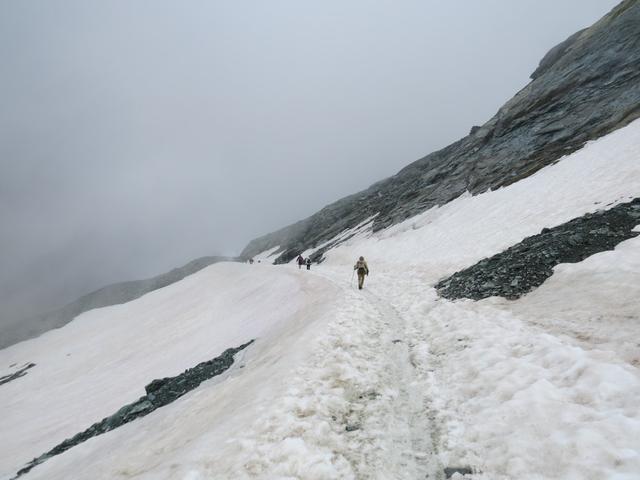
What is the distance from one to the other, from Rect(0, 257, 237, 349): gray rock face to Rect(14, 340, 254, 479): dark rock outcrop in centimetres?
15410

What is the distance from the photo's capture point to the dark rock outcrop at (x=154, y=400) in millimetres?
15570

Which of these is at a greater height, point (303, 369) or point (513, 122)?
point (513, 122)

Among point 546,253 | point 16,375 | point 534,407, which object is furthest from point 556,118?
point 16,375

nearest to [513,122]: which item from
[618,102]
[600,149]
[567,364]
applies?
[618,102]

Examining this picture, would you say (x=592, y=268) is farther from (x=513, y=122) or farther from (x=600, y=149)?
(x=513, y=122)

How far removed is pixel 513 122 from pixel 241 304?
45823mm

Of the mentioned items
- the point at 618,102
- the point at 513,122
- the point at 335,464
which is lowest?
the point at 335,464

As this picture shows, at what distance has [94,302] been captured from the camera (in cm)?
19738

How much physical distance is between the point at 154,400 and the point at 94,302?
22083 centimetres

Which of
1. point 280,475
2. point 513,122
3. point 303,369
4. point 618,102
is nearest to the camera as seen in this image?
point 280,475

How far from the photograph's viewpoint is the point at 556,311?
386 inches

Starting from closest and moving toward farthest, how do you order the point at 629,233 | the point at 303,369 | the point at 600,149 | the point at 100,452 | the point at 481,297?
the point at 303,369 < the point at 100,452 < the point at 629,233 < the point at 481,297 < the point at 600,149

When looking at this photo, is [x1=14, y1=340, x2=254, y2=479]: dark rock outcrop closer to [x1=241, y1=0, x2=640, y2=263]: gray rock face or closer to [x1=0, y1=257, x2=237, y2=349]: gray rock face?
[x1=241, y1=0, x2=640, y2=263]: gray rock face

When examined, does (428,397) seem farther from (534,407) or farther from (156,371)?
(156,371)
